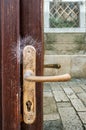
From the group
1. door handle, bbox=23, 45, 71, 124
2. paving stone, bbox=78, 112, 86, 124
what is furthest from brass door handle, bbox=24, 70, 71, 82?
paving stone, bbox=78, 112, 86, 124

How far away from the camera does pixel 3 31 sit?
97 centimetres

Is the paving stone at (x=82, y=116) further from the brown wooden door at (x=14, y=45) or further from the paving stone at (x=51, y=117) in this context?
the brown wooden door at (x=14, y=45)

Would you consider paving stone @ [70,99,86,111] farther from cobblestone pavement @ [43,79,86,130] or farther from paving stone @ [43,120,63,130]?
paving stone @ [43,120,63,130]

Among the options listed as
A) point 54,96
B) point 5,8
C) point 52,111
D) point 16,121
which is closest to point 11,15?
point 5,8

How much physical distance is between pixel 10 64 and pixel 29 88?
100 millimetres

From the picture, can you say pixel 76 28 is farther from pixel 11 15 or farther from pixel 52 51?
pixel 11 15

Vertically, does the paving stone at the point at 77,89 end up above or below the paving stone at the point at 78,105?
below

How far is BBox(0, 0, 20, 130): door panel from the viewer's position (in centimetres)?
97

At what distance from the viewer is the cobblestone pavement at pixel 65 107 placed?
3823 millimetres

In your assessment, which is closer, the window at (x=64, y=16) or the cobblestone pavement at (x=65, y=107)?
the cobblestone pavement at (x=65, y=107)

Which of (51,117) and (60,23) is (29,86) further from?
(60,23)

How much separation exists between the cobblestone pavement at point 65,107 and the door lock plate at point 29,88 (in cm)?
268

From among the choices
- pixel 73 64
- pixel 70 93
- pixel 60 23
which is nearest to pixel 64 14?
pixel 60 23

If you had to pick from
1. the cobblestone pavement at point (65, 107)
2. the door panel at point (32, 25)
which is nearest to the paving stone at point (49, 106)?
the cobblestone pavement at point (65, 107)
